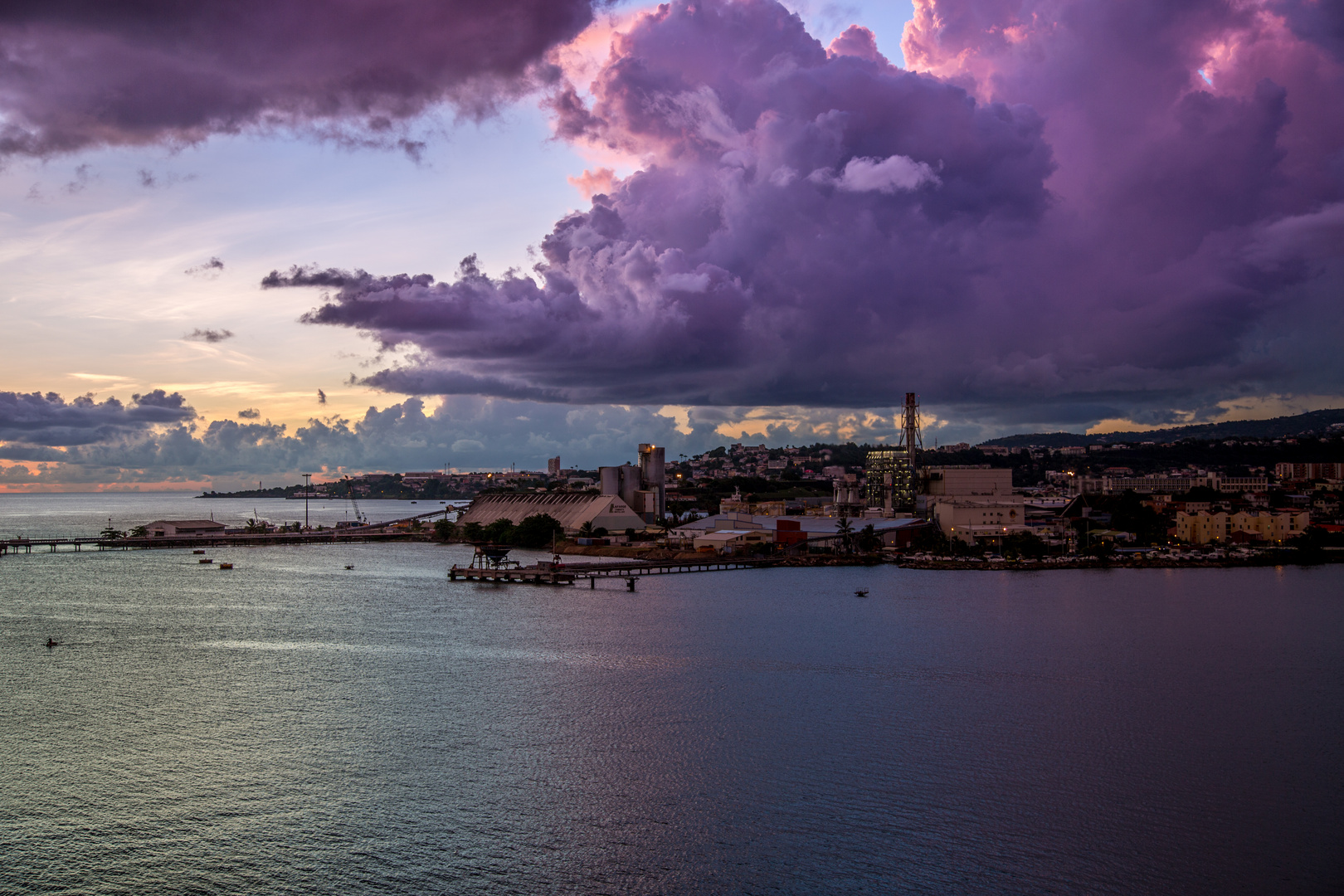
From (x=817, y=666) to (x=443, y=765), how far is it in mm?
9644

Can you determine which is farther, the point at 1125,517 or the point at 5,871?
the point at 1125,517

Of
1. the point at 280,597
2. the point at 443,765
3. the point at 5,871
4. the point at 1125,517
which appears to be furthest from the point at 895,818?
the point at 1125,517

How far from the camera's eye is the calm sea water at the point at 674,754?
1092cm

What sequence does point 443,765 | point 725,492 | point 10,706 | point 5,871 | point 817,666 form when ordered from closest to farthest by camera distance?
point 5,871
point 443,765
point 10,706
point 817,666
point 725,492

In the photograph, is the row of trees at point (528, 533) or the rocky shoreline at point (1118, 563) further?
the row of trees at point (528, 533)

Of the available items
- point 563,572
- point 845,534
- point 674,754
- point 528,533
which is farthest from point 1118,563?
point 674,754

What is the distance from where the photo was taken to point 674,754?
14.8m

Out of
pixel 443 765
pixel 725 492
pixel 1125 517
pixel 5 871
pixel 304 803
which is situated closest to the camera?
pixel 5 871

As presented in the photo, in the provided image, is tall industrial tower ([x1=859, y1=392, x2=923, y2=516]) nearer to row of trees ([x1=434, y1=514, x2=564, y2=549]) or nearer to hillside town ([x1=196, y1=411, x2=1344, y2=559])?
hillside town ([x1=196, y1=411, x2=1344, y2=559])

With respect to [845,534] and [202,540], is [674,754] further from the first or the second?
[202,540]

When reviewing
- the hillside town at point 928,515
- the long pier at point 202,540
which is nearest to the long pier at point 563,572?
the hillside town at point 928,515

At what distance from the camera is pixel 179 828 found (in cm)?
1188

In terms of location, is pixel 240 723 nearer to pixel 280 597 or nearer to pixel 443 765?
pixel 443 765

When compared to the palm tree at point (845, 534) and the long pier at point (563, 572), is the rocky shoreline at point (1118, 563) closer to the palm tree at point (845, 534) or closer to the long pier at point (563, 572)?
the palm tree at point (845, 534)
